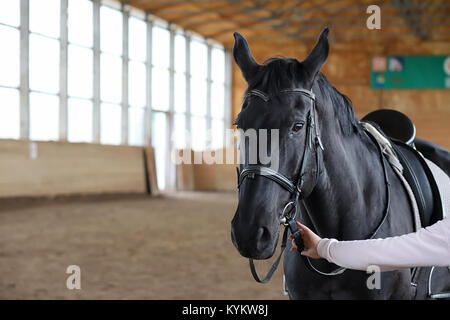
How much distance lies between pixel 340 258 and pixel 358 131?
83cm

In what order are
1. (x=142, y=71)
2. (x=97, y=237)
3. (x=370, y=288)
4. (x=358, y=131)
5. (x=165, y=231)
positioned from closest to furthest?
(x=370, y=288), (x=358, y=131), (x=97, y=237), (x=165, y=231), (x=142, y=71)

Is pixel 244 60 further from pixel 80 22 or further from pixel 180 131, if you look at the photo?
pixel 180 131

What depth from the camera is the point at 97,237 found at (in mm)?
7621

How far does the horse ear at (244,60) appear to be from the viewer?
5.88 ft

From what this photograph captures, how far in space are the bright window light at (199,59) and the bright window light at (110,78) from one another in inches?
175

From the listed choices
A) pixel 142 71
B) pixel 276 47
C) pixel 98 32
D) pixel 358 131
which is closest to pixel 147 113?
pixel 142 71

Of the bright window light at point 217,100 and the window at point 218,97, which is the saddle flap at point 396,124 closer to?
the window at point 218,97

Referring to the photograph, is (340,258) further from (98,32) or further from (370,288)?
(98,32)

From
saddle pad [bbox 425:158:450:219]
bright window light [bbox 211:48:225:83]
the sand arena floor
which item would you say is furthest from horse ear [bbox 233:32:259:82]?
bright window light [bbox 211:48:225:83]

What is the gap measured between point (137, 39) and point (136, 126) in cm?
309

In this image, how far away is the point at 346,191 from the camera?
1.98m

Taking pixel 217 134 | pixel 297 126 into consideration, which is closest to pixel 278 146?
pixel 297 126

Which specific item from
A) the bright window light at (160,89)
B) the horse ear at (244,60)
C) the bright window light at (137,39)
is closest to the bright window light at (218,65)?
the bright window light at (160,89)
